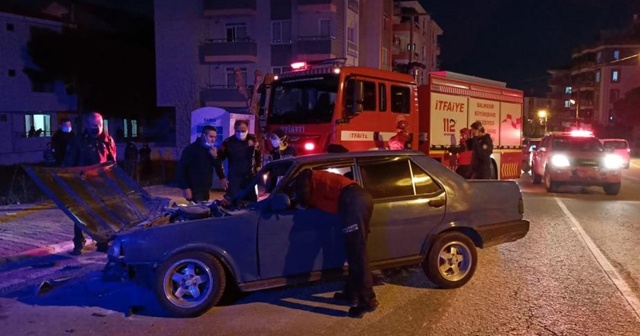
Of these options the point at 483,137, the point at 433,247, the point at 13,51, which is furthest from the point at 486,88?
the point at 13,51

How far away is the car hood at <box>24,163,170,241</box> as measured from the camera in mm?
6785

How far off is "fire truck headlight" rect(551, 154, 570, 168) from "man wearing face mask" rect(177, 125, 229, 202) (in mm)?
10841

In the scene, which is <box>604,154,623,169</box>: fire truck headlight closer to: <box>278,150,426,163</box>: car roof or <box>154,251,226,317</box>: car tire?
<box>278,150,426,163</box>: car roof

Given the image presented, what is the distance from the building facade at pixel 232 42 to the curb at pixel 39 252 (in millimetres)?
26301

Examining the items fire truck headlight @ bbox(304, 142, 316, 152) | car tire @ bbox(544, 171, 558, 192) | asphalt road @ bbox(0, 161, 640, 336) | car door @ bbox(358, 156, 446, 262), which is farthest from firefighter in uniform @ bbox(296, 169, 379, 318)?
car tire @ bbox(544, 171, 558, 192)

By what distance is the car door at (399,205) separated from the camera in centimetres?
590

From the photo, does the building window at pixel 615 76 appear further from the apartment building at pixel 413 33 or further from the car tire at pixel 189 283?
the car tire at pixel 189 283

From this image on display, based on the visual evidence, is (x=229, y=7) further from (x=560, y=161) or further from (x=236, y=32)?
(x=560, y=161)

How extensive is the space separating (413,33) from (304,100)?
46101 millimetres

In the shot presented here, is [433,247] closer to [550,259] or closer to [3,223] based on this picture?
[550,259]

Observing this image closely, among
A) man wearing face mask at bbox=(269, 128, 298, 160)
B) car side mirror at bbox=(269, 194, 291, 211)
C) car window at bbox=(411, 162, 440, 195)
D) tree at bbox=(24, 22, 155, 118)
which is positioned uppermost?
tree at bbox=(24, 22, 155, 118)

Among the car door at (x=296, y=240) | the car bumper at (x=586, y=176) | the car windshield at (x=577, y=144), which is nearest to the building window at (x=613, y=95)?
the car windshield at (x=577, y=144)

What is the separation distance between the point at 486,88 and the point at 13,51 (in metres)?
31.1

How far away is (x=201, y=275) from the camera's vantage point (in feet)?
18.1
